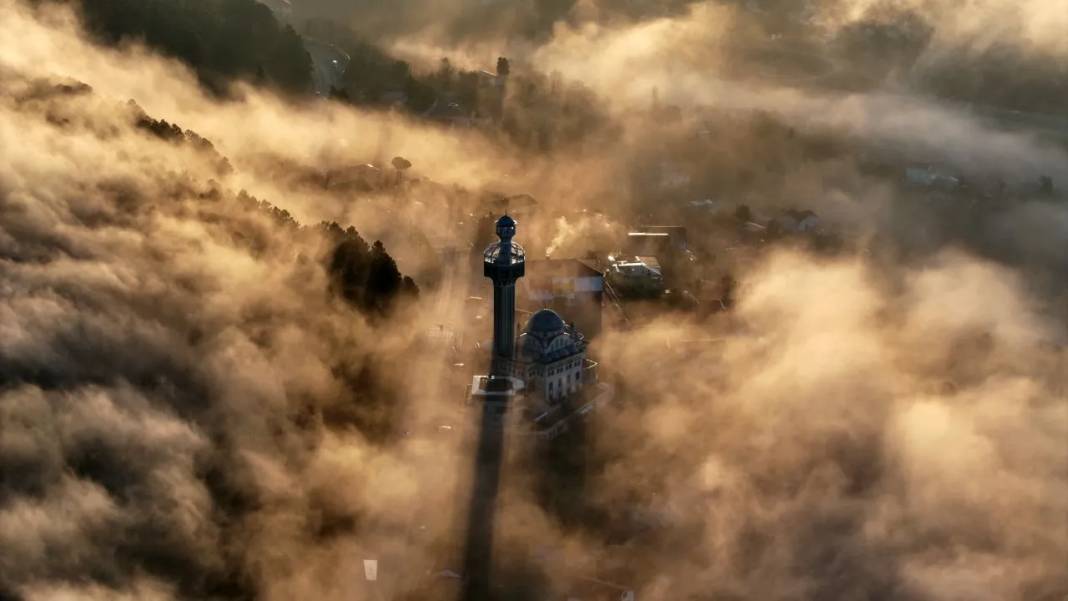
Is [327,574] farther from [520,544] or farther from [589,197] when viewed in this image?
[589,197]

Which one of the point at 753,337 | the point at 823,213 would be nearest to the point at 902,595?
the point at 753,337

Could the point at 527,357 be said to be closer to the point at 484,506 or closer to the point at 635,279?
the point at 484,506

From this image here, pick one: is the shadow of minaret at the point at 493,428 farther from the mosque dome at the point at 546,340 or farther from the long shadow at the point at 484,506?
the mosque dome at the point at 546,340

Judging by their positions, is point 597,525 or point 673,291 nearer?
point 597,525

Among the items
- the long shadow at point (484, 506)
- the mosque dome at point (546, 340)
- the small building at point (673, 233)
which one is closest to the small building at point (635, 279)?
the small building at point (673, 233)

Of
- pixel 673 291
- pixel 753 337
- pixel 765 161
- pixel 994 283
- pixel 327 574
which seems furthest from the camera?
pixel 765 161

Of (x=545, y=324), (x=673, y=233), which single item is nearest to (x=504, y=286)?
(x=545, y=324)

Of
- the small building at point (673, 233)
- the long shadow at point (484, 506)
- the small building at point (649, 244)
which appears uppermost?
the small building at point (673, 233)

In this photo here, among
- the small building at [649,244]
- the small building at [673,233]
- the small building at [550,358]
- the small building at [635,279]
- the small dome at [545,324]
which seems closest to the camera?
the small building at [550,358]
